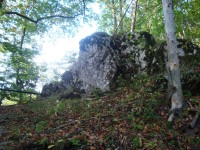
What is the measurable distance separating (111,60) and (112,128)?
5485 millimetres

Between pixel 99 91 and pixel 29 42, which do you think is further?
pixel 29 42

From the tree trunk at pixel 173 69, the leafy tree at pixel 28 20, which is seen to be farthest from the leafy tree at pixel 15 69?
the tree trunk at pixel 173 69

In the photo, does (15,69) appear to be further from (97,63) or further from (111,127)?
(111,127)

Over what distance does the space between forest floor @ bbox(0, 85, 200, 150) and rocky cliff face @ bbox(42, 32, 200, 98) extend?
2.28m

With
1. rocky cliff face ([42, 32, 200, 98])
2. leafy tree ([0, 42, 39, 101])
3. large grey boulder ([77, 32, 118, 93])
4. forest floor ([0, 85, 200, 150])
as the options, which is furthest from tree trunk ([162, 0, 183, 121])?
leafy tree ([0, 42, 39, 101])

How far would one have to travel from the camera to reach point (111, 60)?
10914 millimetres

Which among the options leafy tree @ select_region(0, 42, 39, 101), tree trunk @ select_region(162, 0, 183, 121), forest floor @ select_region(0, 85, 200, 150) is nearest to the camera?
forest floor @ select_region(0, 85, 200, 150)

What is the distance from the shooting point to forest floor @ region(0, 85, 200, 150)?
17.2 feet

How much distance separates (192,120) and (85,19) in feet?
36.7

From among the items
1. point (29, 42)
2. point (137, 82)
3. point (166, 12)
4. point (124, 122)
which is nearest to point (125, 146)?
point (124, 122)

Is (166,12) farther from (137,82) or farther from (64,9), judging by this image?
(64,9)

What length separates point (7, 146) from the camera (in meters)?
5.90

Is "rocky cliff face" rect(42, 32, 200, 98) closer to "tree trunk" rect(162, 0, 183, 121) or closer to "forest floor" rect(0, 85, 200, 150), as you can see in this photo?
"forest floor" rect(0, 85, 200, 150)

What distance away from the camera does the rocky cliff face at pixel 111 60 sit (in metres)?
10.4
